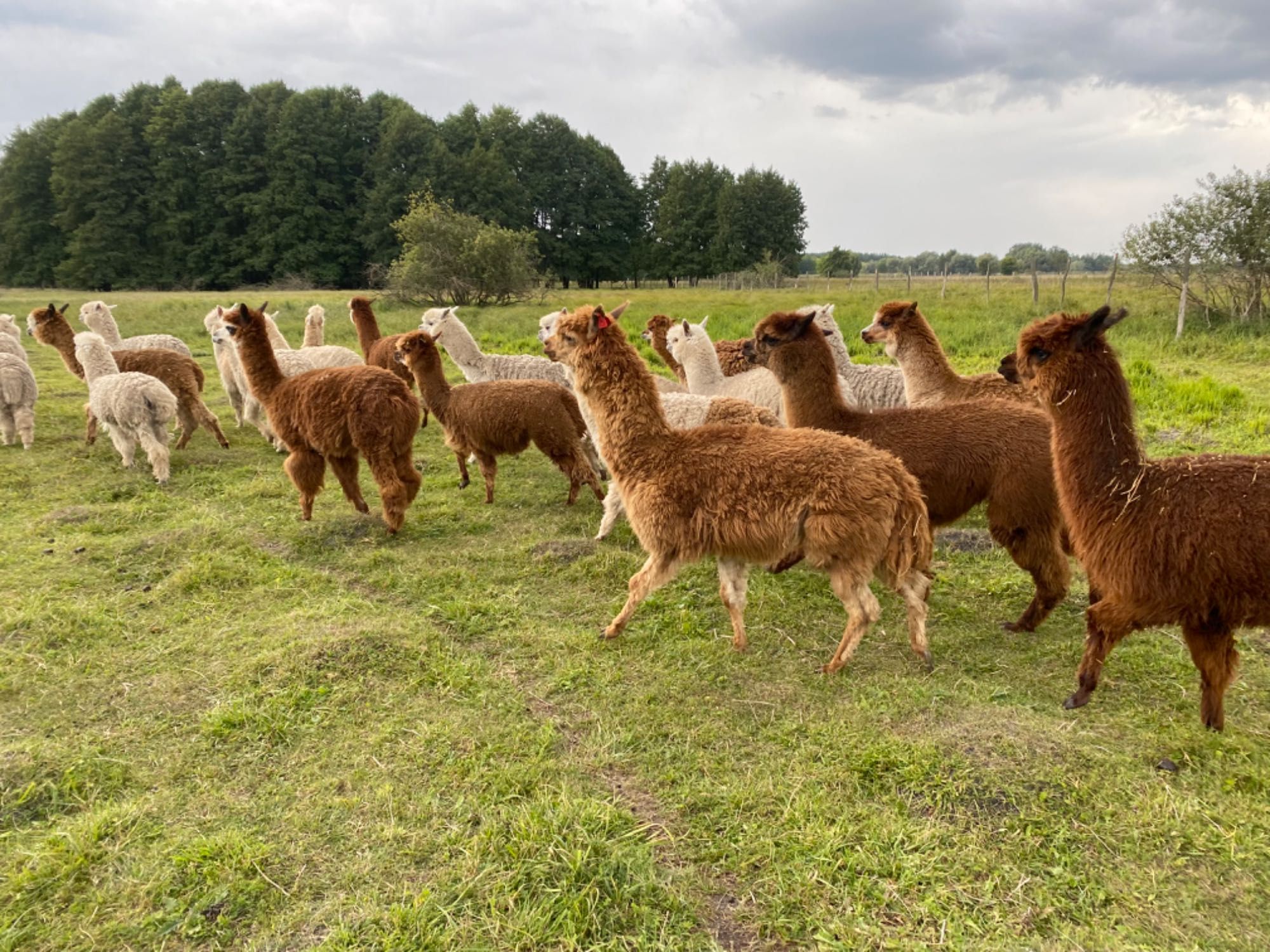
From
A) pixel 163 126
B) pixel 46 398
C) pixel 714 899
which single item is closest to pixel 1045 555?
pixel 714 899

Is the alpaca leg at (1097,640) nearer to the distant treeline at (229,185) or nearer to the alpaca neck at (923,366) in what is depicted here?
the alpaca neck at (923,366)

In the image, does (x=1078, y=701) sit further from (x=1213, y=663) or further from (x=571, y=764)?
(x=571, y=764)

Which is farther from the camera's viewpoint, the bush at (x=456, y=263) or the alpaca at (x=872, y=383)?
the bush at (x=456, y=263)

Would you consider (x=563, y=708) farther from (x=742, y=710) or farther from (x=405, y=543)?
(x=405, y=543)

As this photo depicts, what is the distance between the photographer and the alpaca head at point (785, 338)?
190 inches

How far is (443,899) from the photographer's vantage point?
2268 mm

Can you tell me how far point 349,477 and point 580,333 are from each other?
3.15m

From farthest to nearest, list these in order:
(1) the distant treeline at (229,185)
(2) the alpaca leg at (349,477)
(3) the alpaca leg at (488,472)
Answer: (1) the distant treeline at (229,185), (3) the alpaca leg at (488,472), (2) the alpaca leg at (349,477)

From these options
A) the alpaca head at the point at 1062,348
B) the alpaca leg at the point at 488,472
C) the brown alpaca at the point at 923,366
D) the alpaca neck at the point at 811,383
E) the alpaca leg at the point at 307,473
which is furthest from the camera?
the alpaca leg at the point at 488,472

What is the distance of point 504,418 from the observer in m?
6.59

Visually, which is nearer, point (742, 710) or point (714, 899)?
point (714, 899)

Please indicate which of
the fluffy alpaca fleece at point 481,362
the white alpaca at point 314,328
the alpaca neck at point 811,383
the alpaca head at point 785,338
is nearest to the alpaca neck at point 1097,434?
the alpaca neck at point 811,383

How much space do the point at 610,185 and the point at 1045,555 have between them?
189 feet

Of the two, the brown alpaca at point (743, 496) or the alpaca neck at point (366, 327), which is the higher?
the alpaca neck at point (366, 327)
